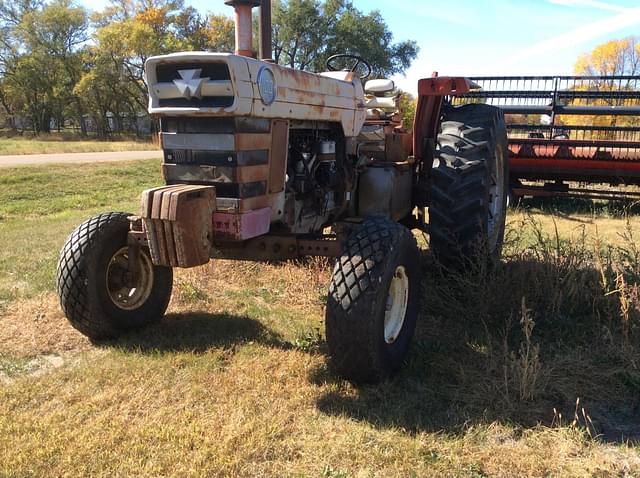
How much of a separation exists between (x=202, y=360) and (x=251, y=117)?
4.91 ft

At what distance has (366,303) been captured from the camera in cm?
Answer: 298

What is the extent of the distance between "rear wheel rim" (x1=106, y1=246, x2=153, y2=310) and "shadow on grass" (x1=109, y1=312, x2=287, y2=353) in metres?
0.22

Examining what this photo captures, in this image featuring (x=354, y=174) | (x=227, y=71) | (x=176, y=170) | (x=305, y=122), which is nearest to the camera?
(x=227, y=71)

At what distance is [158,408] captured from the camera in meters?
2.99

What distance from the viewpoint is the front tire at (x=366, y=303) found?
3.00m

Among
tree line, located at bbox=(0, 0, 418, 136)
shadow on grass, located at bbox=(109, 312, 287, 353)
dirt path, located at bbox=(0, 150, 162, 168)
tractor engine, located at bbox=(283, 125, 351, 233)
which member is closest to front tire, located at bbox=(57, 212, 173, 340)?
shadow on grass, located at bbox=(109, 312, 287, 353)

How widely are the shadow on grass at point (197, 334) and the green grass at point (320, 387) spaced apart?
2cm

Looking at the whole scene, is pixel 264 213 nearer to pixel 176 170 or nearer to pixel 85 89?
A: pixel 176 170

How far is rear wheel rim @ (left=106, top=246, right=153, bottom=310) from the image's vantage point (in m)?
3.91

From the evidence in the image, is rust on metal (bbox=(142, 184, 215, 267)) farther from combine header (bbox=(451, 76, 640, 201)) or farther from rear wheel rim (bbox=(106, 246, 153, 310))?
combine header (bbox=(451, 76, 640, 201))

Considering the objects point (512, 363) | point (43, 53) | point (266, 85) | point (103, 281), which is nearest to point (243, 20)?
point (266, 85)

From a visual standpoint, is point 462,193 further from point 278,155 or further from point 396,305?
point 278,155

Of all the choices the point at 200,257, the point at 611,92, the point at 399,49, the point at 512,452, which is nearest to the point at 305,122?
the point at 200,257

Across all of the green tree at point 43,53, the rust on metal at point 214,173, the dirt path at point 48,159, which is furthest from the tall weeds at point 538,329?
the green tree at point 43,53
